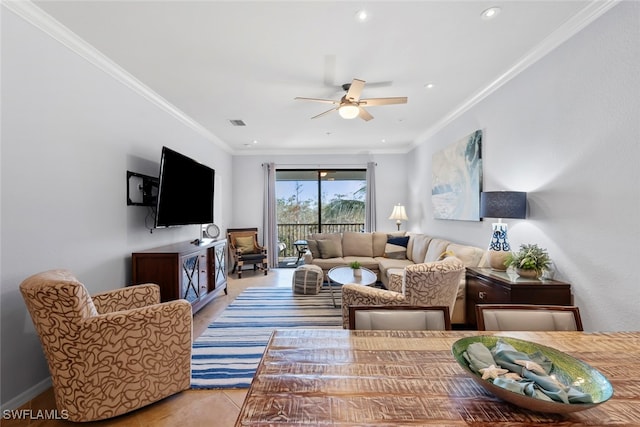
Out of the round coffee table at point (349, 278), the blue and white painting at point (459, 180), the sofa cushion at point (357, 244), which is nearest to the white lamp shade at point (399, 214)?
the sofa cushion at point (357, 244)

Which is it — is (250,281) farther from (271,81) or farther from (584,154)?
(584,154)

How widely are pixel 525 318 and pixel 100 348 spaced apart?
2376 mm

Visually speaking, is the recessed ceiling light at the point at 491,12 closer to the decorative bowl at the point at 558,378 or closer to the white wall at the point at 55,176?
the decorative bowl at the point at 558,378

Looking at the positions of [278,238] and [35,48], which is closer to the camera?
[35,48]

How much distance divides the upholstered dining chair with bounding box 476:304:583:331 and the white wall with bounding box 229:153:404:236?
4.95 metres

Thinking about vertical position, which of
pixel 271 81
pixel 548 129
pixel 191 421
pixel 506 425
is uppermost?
pixel 271 81

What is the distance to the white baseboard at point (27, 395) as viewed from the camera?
1.79 meters

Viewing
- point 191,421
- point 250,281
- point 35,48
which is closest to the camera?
point 191,421

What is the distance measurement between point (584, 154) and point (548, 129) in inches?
16.9

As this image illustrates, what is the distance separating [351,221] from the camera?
6.57 metres

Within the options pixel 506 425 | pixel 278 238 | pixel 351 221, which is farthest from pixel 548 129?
pixel 278 238

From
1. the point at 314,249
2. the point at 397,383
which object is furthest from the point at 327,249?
the point at 397,383

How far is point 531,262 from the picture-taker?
7.45ft

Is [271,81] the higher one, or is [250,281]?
[271,81]
